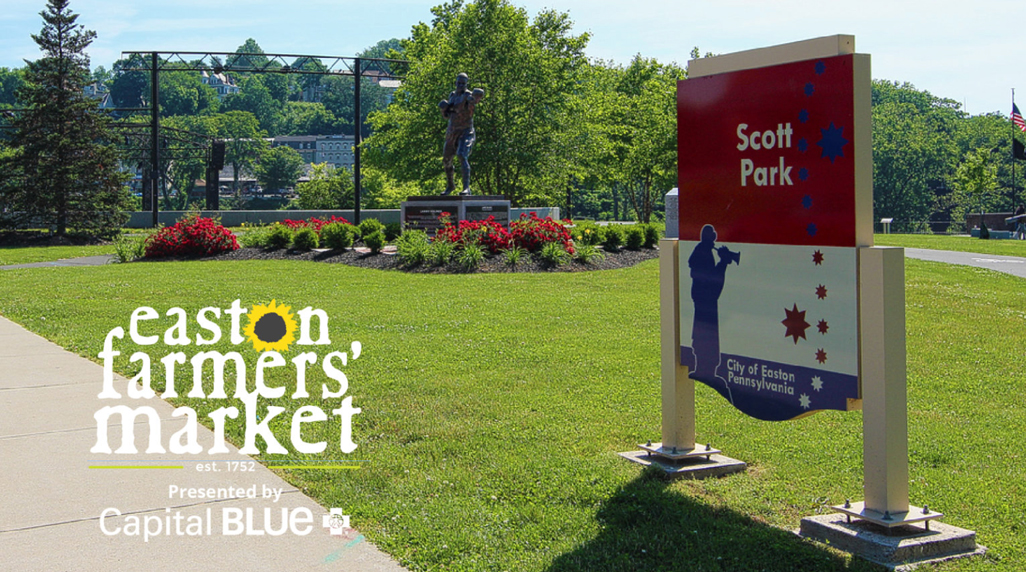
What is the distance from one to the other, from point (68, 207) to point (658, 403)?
3063cm

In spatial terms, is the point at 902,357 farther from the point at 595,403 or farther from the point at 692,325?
the point at 595,403

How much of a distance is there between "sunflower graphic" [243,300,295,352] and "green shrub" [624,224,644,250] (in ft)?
44.1

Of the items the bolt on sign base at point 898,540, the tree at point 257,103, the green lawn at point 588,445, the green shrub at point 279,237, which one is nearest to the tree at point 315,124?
the tree at point 257,103

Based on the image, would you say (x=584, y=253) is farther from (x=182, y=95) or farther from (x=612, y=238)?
(x=182, y=95)

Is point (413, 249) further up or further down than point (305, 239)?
further down

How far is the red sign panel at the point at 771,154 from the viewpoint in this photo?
14.1 ft

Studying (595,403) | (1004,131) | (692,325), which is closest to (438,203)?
(595,403)

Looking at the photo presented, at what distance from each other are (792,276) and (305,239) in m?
19.8

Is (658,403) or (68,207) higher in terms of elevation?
(68,207)

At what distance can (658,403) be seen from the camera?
7.19 metres

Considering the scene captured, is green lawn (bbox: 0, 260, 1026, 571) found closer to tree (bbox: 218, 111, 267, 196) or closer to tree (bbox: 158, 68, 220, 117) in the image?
tree (bbox: 218, 111, 267, 196)

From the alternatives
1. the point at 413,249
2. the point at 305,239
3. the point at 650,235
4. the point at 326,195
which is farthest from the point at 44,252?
the point at 326,195

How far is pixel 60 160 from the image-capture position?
3297 centimetres

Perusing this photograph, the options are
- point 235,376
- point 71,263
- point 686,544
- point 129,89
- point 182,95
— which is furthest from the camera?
point 182,95
